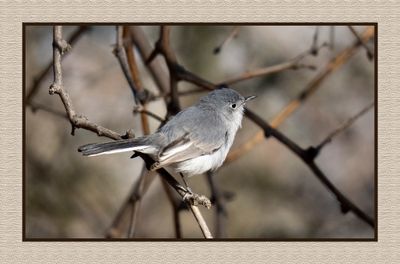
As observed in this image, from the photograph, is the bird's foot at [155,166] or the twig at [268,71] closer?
the bird's foot at [155,166]

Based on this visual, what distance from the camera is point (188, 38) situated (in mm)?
3584

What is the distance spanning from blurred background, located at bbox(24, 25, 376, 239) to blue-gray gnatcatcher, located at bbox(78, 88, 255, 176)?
56 cm

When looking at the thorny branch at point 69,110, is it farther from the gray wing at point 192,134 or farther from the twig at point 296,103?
the twig at point 296,103

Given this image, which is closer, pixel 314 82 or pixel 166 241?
pixel 166 241

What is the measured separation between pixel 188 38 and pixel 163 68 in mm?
472

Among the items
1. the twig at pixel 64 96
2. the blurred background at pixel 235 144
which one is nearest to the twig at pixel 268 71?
the blurred background at pixel 235 144

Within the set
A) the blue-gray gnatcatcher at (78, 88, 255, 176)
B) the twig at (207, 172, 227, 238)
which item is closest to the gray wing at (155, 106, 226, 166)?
the blue-gray gnatcatcher at (78, 88, 255, 176)

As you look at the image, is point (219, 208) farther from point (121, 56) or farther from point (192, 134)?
point (121, 56)

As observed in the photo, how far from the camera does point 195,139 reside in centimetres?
256

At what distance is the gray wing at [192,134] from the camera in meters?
2.40

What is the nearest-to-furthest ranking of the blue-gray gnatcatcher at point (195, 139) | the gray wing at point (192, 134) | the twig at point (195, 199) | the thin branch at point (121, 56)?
the twig at point (195, 199) → the blue-gray gnatcatcher at point (195, 139) → the gray wing at point (192, 134) → the thin branch at point (121, 56)

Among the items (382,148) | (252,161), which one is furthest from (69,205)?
(382,148)

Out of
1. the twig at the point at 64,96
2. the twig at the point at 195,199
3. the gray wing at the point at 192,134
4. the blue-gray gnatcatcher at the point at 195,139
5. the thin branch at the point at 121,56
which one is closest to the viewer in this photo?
the twig at the point at 64,96

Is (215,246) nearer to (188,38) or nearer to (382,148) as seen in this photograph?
(382,148)
